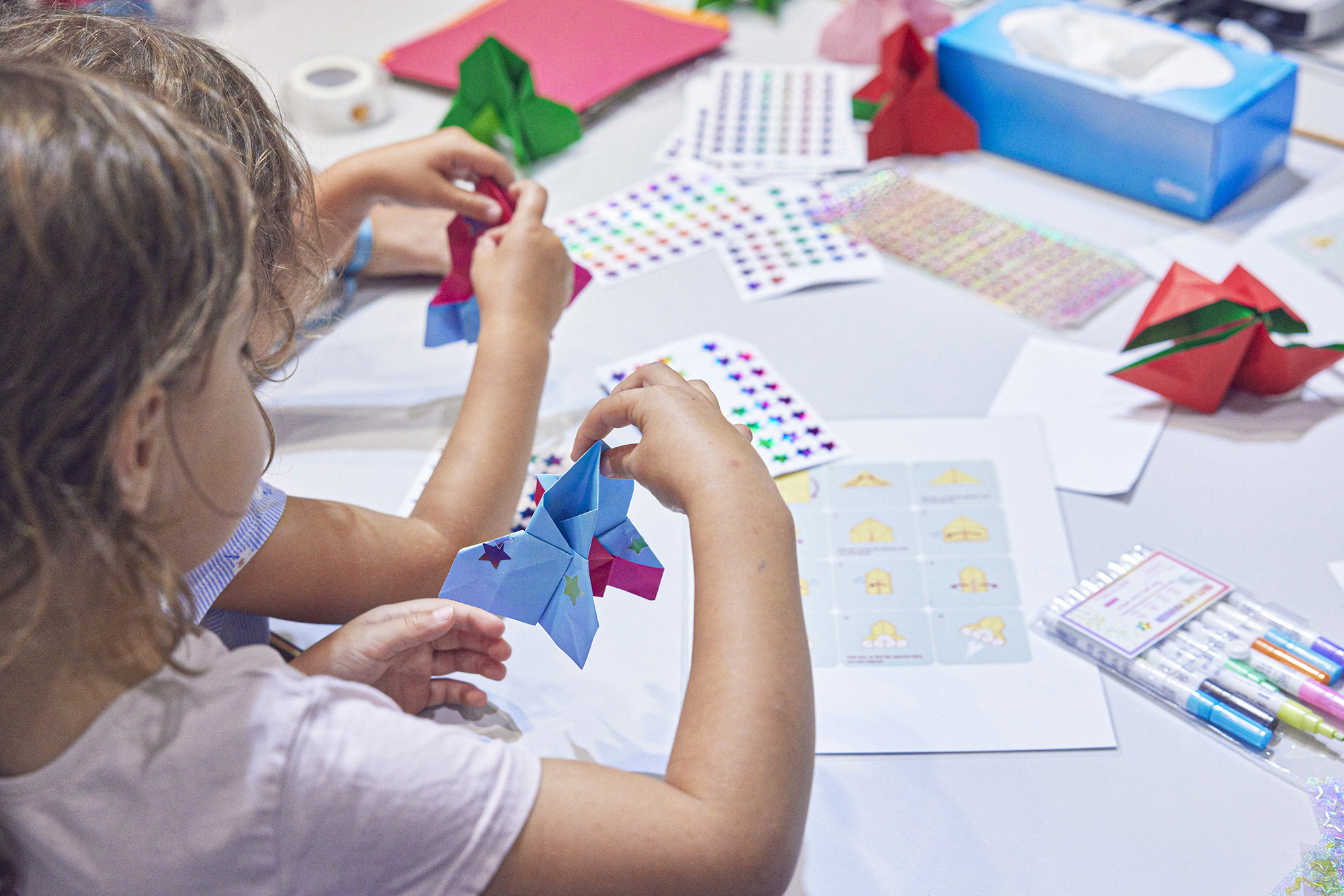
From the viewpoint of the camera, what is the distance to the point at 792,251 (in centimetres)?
109

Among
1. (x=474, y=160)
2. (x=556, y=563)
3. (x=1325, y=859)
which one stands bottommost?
(x=1325, y=859)

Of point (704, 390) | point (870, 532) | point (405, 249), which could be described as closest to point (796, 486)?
point (870, 532)

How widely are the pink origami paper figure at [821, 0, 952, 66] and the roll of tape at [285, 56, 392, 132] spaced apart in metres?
0.57

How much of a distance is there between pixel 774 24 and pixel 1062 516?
951mm

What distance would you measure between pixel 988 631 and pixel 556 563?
291 millimetres

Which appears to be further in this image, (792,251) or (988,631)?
(792,251)

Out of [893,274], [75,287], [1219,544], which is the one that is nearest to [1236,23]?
A: [893,274]

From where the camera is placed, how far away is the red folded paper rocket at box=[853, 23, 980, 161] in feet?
3.92

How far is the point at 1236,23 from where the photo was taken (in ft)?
4.51

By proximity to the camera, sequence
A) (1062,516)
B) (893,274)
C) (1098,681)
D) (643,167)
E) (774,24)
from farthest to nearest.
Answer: (774,24), (643,167), (893,274), (1062,516), (1098,681)

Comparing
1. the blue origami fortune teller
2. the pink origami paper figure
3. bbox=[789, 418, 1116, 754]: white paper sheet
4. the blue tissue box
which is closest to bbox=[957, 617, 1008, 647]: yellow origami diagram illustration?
bbox=[789, 418, 1116, 754]: white paper sheet

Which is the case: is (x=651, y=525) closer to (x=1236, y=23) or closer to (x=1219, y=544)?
(x=1219, y=544)

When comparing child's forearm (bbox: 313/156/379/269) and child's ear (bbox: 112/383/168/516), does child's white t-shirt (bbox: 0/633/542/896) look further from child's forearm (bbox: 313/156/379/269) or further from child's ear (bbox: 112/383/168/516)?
child's forearm (bbox: 313/156/379/269)

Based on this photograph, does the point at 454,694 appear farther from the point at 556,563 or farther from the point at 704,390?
the point at 704,390
